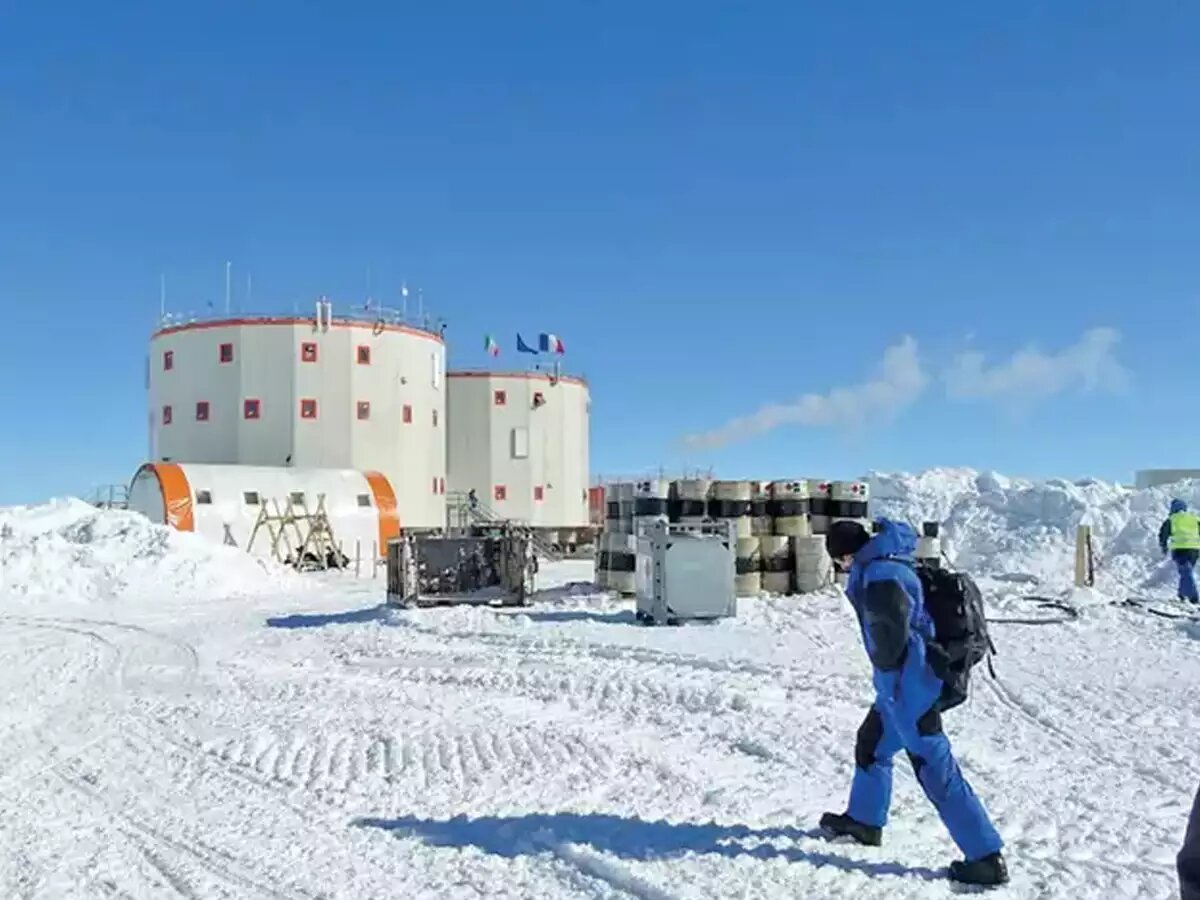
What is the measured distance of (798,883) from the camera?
5020 millimetres

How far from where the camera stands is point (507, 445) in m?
45.3

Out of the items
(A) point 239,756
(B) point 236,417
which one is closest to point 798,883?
(A) point 239,756

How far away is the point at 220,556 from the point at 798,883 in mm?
21491

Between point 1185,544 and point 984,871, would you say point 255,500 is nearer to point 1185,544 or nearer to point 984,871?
point 1185,544

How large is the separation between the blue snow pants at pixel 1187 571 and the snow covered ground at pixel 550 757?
1.93 metres

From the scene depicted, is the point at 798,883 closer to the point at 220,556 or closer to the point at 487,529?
the point at 487,529

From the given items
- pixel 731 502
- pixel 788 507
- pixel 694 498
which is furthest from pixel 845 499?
pixel 694 498

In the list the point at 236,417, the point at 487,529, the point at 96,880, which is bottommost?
the point at 96,880

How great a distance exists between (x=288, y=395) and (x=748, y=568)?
906 inches

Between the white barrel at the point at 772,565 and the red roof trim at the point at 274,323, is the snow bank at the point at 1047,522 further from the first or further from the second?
the red roof trim at the point at 274,323

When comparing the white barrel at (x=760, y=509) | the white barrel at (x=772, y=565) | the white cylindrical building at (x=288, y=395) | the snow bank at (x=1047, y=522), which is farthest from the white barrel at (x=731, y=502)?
the white cylindrical building at (x=288, y=395)

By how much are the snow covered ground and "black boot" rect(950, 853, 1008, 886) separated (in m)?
0.07

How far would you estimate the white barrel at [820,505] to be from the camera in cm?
1812

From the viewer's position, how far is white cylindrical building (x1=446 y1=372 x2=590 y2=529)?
4500cm
